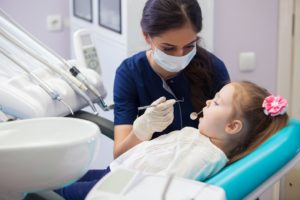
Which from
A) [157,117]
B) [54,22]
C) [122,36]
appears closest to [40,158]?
[157,117]

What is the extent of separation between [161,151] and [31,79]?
0.49m

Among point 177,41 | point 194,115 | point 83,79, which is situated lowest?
point 194,115

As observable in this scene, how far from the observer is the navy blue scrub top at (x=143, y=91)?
173 centimetres

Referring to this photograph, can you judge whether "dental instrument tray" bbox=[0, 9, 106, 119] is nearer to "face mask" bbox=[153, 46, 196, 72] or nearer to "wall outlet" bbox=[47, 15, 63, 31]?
"face mask" bbox=[153, 46, 196, 72]

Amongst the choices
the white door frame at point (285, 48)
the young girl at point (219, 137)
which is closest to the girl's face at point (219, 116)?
the young girl at point (219, 137)

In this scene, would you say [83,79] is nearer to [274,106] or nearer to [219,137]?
[219,137]

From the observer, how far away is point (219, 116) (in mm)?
1478

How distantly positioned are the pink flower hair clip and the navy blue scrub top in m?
0.39

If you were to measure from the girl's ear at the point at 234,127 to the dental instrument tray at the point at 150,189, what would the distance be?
412mm

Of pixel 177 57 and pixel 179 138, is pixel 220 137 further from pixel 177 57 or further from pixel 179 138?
Answer: pixel 177 57

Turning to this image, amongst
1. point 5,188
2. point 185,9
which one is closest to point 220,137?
point 185,9

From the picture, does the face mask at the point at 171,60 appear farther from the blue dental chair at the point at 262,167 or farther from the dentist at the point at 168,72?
the blue dental chair at the point at 262,167

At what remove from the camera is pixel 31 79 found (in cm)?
160

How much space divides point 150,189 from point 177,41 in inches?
25.6
